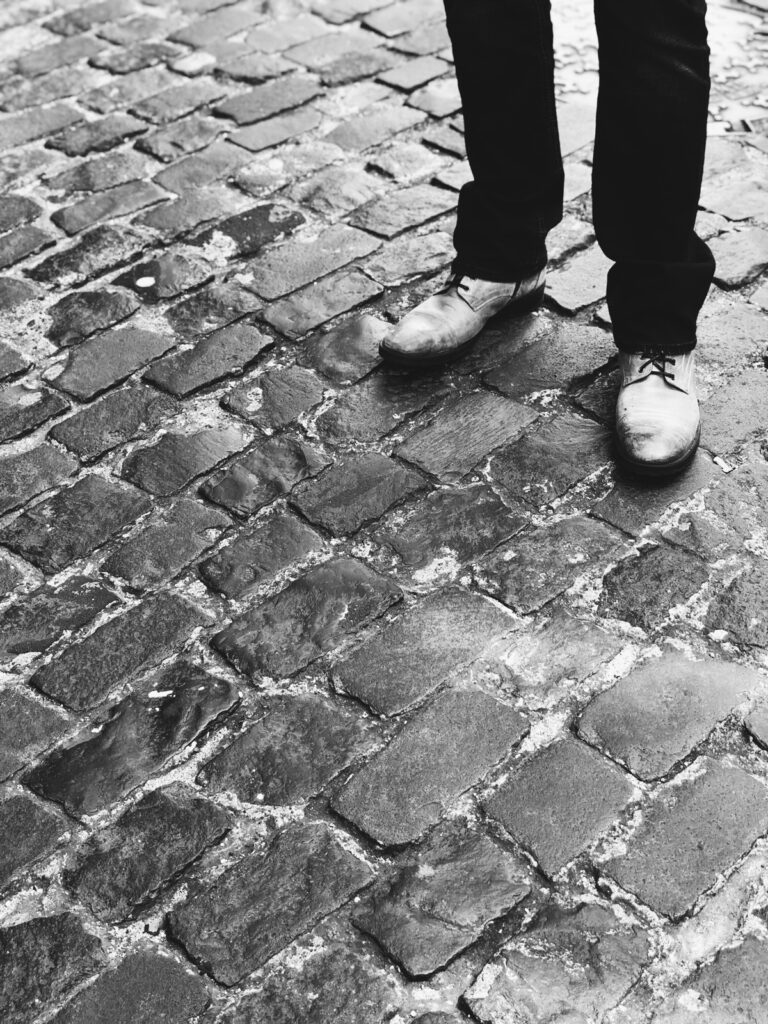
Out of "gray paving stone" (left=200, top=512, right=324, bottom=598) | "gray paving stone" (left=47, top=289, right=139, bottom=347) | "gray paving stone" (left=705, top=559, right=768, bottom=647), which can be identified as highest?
"gray paving stone" (left=47, top=289, right=139, bottom=347)

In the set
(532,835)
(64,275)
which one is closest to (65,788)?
(532,835)

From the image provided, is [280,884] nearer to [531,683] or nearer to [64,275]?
[531,683]

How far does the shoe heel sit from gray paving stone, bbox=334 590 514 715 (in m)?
0.94

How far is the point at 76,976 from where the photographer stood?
173cm

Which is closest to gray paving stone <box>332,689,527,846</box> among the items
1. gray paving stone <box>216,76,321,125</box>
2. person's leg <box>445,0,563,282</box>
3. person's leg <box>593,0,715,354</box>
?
person's leg <box>593,0,715,354</box>

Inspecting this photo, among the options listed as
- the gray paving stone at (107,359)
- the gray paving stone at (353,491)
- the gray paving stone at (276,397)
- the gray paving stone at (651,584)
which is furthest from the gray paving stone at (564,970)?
the gray paving stone at (107,359)

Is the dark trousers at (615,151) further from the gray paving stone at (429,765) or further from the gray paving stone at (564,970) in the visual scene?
the gray paving stone at (564,970)

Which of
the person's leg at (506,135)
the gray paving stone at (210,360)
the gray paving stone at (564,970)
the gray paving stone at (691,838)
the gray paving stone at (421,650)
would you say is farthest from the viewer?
the gray paving stone at (210,360)

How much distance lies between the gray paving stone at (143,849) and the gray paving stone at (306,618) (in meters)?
0.30

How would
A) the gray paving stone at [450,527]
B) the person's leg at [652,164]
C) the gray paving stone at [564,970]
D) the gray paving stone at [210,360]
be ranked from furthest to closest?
the gray paving stone at [210,360] < the gray paving stone at [450,527] < the person's leg at [652,164] < the gray paving stone at [564,970]

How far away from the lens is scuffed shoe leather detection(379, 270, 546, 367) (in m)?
2.77

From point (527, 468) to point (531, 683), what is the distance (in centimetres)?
60

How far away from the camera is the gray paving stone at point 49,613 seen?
226 cm

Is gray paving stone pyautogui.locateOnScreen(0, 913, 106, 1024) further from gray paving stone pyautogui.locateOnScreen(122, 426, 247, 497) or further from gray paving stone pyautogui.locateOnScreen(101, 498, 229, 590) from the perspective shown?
gray paving stone pyautogui.locateOnScreen(122, 426, 247, 497)
